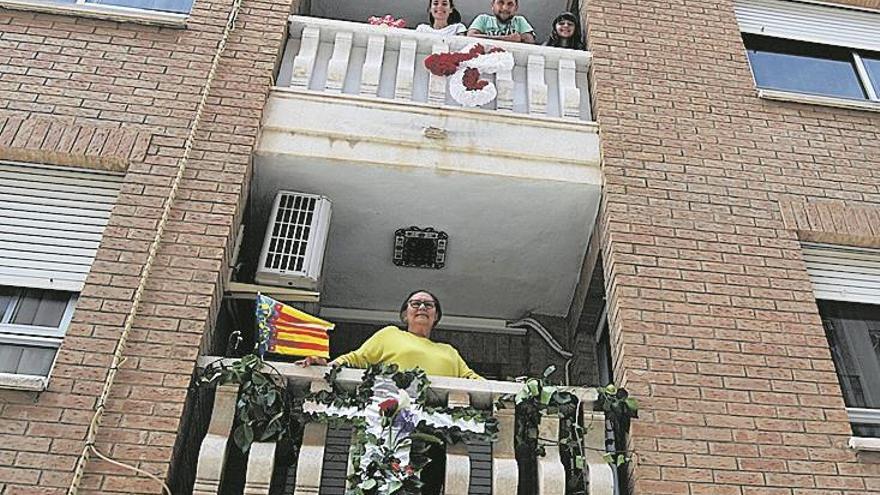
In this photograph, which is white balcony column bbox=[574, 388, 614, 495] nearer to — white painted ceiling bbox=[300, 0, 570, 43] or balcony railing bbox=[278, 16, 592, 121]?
balcony railing bbox=[278, 16, 592, 121]

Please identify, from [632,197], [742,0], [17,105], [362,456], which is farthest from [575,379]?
[17,105]

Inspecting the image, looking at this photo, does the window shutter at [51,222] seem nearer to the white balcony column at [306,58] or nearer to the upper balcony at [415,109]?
the upper balcony at [415,109]

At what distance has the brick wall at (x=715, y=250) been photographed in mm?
5352

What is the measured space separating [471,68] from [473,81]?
199mm

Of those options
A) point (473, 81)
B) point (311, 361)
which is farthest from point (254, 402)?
point (473, 81)

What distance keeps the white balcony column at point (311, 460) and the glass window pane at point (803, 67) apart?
195 inches

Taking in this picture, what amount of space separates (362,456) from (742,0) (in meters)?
5.79

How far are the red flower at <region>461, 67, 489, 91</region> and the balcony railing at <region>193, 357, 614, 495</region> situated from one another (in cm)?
253

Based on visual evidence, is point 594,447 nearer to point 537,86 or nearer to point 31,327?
point 537,86

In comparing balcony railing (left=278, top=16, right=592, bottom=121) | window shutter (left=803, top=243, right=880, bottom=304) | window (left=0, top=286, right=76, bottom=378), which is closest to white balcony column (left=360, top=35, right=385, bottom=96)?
balcony railing (left=278, top=16, right=592, bottom=121)

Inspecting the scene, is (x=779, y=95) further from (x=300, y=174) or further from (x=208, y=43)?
(x=208, y=43)

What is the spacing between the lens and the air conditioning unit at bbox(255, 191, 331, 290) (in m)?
6.25

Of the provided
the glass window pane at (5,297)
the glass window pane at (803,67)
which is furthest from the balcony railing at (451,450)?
the glass window pane at (803,67)

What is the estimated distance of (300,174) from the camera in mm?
6680
